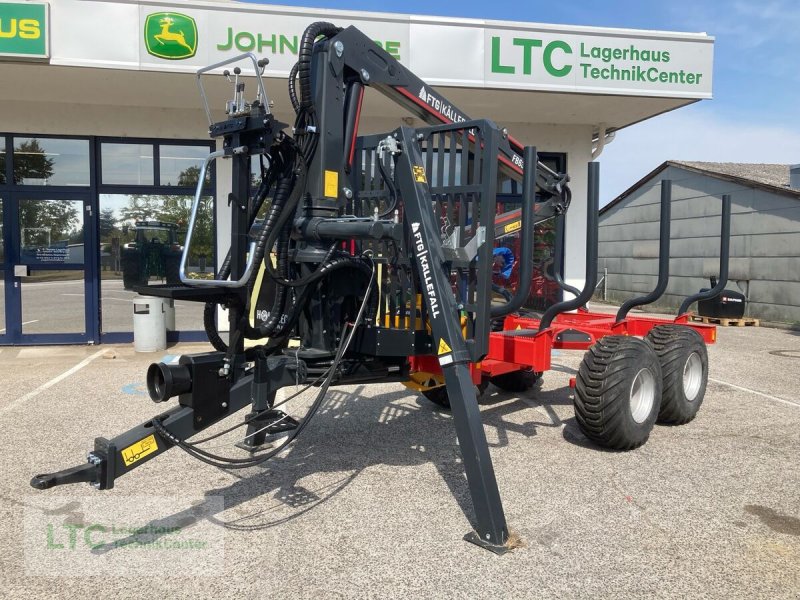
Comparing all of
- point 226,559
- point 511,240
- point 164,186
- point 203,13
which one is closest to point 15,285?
point 164,186

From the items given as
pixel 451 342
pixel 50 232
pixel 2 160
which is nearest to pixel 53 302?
pixel 50 232

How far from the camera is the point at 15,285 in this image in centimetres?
1021

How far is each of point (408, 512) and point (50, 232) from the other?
883 centimetres

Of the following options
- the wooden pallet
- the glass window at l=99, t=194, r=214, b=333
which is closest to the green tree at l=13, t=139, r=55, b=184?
the glass window at l=99, t=194, r=214, b=333

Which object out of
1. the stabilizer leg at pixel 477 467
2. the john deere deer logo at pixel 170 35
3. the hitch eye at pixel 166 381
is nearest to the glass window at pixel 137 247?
the john deere deer logo at pixel 170 35

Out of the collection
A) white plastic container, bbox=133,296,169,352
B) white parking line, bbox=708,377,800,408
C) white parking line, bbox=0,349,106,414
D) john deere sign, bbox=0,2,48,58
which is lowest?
white parking line, bbox=0,349,106,414

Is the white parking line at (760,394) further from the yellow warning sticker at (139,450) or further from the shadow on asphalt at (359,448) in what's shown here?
the yellow warning sticker at (139,450)

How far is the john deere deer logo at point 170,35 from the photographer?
8.27 metres

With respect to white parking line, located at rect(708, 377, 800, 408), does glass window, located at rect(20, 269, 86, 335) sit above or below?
above

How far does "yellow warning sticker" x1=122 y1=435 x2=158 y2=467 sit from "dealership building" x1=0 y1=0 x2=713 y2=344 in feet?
17.0

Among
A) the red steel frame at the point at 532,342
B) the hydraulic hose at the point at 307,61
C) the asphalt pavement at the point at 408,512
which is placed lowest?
the asphalt pavement at the point at 408,512

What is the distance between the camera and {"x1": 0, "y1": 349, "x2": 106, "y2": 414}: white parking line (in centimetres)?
639

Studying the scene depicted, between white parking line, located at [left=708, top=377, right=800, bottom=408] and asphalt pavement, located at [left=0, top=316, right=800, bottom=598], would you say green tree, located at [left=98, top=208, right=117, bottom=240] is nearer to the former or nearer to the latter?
asphalt pavement, located at [left=0, top=316, right=800, bottom=598]

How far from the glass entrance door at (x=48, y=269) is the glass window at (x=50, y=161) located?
259 millimetres
